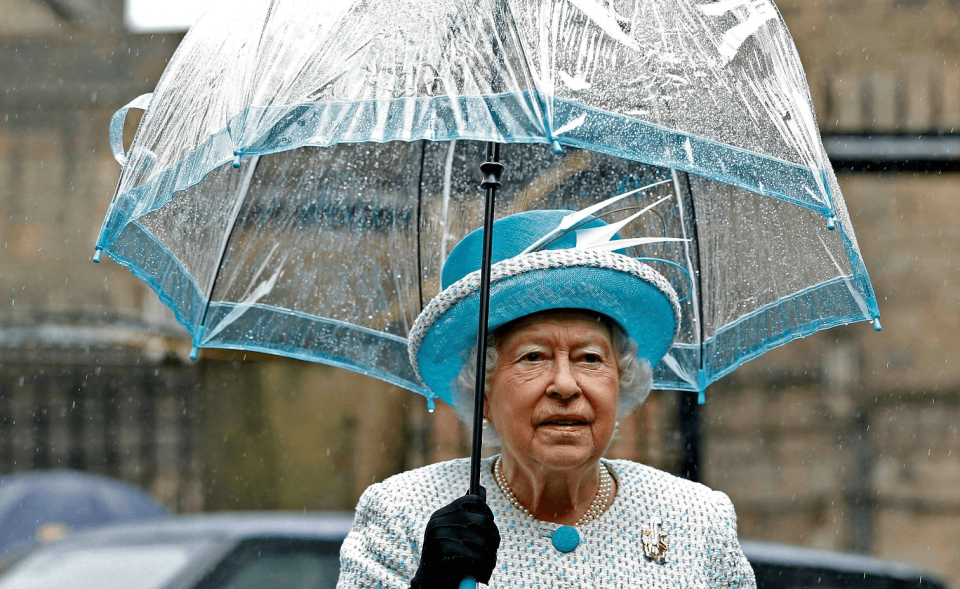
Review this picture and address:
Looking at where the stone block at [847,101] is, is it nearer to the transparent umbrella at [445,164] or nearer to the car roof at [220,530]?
the car roof at [220,530]

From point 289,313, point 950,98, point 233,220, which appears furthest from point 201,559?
point 950,98

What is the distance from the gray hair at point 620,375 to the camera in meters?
2.14

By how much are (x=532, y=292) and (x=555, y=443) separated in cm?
30

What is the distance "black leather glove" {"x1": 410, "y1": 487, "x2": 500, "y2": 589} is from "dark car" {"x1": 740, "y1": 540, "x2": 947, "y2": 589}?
2539 millimetres

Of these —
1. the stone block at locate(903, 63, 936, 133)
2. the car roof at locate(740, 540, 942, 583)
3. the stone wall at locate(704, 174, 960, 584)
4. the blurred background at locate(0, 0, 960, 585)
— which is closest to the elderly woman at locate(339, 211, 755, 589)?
the car roof at locate(740, 540, 942, 583)

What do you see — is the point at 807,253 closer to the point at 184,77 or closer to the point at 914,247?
the point at 184,77

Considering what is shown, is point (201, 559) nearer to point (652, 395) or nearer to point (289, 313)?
point (289, 313)

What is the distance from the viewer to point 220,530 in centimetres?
404

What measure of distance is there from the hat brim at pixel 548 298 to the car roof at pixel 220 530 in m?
1.99

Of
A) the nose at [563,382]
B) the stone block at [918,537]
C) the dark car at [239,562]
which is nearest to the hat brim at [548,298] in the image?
the nose at [563,382]

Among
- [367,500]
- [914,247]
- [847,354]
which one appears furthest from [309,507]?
[367,500]

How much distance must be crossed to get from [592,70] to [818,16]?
30.3 ft

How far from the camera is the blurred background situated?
31.0 ft

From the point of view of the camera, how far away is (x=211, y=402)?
36.2ft
